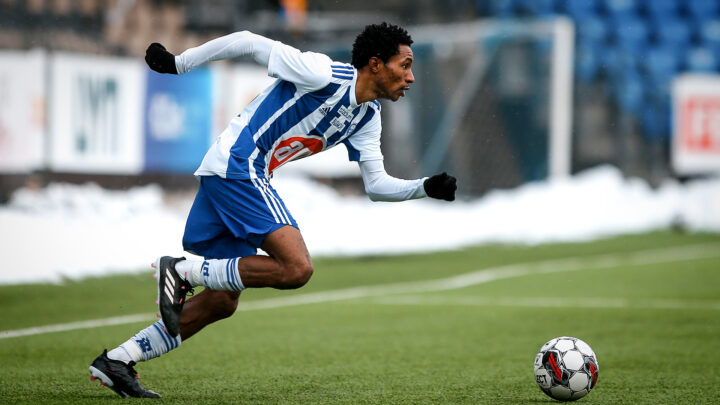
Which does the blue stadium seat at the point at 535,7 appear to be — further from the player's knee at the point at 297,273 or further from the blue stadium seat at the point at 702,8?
the player's knee at the point at 297,273

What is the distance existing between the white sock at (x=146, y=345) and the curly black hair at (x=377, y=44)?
154cm

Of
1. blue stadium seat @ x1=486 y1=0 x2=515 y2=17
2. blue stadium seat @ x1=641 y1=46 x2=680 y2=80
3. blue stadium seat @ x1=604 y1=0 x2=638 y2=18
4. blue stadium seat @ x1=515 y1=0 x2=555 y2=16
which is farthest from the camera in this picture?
blue stadium seat @ x1=604 y1=0 x2=638 y2=18

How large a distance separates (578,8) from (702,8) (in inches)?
112

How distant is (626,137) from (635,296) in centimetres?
899

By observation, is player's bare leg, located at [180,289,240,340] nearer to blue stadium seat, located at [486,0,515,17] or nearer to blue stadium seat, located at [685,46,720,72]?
blue stadium seat, located at [486,0,515,17]

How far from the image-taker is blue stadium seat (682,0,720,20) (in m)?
21.4

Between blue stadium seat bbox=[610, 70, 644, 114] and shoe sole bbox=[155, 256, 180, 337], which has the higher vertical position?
blue stadium seat bbox=[610, 70, 644, 114]

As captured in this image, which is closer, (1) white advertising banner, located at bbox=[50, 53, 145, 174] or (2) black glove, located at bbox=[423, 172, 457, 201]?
(2) black glove, located at bbox=[423, 172, 457, 201]

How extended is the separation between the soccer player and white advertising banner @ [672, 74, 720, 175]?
14.3 meters

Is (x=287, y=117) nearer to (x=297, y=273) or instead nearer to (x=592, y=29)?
(x=297, y=273)

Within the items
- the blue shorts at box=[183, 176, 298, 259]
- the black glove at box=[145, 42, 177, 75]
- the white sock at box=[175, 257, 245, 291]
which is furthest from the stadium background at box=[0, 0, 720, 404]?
the black glove at box=[145, 42, 177, 75]

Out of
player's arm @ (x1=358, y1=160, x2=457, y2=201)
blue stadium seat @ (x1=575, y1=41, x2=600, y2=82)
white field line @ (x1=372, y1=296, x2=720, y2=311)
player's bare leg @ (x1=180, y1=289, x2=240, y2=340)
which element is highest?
blue stadium seat @ (x1=575, y1=41, x2=600, y2=82)

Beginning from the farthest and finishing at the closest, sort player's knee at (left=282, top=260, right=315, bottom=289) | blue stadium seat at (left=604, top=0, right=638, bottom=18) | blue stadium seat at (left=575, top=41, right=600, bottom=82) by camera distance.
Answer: blue stadium seat at (left=604, top=0, right=638, bottom=18) < blue stadium seat at (left=575, top=41, right=600, bottom=82) < player's knee at (left=282, top=260, right=315, bottom=289)

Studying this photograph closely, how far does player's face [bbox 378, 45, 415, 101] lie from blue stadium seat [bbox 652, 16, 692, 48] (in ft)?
56.1
